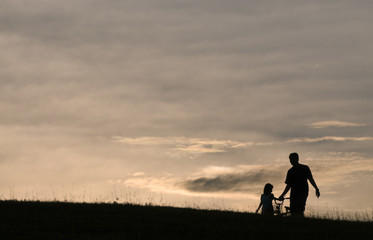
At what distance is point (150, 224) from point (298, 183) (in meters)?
6.76

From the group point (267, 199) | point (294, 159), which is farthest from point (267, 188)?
point (294, 159)

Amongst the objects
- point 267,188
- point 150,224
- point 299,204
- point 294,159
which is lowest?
point 150,224

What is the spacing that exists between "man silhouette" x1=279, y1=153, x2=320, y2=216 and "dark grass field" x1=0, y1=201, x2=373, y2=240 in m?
1.68

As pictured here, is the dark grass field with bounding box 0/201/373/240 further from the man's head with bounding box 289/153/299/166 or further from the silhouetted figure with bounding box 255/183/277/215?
the man's head with bounding box 289/153/299/166

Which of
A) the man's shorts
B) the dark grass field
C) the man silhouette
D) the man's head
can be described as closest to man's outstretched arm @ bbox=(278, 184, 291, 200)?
the man silhouette

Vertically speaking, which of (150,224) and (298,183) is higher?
(298,183)

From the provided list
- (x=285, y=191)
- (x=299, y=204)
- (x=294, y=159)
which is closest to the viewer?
(x=294, y=159)

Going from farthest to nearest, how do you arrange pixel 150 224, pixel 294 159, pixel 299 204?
pixel 299 204
pixel 294 159
pixel 150 224

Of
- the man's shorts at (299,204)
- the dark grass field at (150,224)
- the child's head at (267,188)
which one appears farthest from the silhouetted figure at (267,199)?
the dark grass field at (150,224)

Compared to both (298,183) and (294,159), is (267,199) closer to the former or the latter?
(298,183)

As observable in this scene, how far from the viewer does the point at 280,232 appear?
16.9 m

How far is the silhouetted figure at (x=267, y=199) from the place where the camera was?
2188cm

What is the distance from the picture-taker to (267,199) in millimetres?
21891

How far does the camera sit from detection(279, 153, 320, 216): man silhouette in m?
21.6
